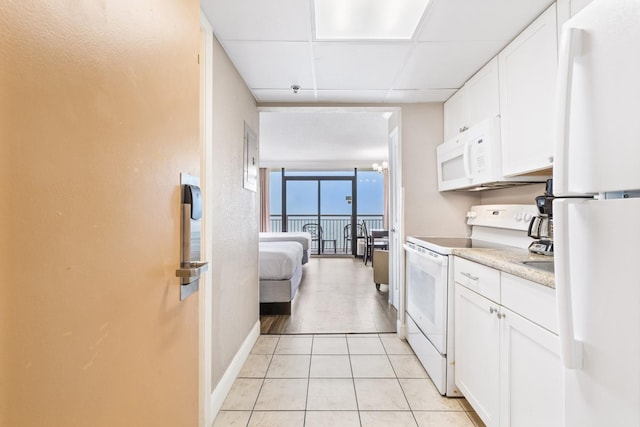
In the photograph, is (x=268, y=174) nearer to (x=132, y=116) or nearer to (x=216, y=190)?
(x=216, y=190)

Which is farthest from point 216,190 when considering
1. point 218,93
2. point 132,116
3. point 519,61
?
point 519,61

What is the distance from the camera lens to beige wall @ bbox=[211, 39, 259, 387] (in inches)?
71.4

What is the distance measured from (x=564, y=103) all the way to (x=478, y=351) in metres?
1.36

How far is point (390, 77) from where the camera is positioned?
2.34 metres

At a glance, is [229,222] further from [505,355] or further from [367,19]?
[505,355]

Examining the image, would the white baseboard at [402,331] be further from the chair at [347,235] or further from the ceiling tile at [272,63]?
the chair at [347,235]

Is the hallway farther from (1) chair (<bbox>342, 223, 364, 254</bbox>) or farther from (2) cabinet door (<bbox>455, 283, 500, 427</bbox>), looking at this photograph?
(1) chair (<bbox>342, 223, 364, 254</bbox>)

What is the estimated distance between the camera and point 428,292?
7.25 feet

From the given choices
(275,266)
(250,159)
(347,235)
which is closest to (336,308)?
(275,266)

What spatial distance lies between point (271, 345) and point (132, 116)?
2.42m

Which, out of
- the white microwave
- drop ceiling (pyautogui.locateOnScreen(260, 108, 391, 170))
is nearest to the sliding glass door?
drop ceiling (pyautogui.locateOnScreen(260, 108, 391, 170))

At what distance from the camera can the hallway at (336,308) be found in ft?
9.93

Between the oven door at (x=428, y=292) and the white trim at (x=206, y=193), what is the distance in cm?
143

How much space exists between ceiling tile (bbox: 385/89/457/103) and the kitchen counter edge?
4.81ft
